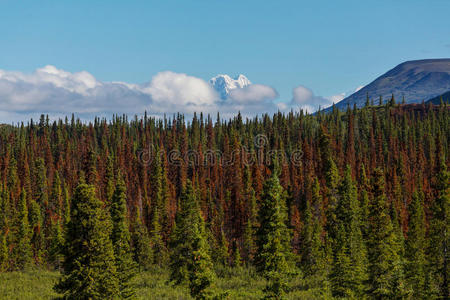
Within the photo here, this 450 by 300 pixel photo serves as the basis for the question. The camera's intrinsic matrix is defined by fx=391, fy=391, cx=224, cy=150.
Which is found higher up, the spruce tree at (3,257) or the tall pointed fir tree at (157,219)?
the tall pointed fir tree at (157,219)

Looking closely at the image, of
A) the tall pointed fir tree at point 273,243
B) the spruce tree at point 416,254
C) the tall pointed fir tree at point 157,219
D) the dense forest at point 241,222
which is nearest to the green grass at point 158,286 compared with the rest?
the dense forest at point 241,222

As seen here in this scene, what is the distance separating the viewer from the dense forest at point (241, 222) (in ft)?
101

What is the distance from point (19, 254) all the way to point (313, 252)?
177 feet

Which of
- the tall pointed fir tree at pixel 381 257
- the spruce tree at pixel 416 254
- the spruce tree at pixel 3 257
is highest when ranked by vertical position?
the tall pointed fir tree at pixel 381 257

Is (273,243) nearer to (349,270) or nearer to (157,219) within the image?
(349,270)

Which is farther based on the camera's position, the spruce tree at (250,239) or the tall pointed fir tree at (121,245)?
the spruce tree at (250,239)

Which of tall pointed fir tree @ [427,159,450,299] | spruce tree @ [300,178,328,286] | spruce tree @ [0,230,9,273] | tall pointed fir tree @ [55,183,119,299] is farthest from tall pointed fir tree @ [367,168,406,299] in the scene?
spruce tree @ [0,230,9,273]

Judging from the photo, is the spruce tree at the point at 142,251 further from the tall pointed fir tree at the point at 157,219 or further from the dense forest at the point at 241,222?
the tall pointed fir tree at the point at 157,219

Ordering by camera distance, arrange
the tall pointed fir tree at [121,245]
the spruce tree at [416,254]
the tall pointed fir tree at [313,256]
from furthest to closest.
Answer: the tall pointed fir tree at [313,256]
the spruce tree at [416,254]
the tall pointed fir tree at [121,245]

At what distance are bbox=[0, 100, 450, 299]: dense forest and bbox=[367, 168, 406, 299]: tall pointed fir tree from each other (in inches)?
4.9

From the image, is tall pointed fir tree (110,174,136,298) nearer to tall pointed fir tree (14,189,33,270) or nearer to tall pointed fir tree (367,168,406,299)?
tall pointed fir tree (367,168,406,299)

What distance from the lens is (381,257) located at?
36594 millimetres

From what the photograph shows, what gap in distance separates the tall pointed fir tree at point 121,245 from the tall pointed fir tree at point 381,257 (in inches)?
866

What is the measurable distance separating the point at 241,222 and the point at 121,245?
147ft
